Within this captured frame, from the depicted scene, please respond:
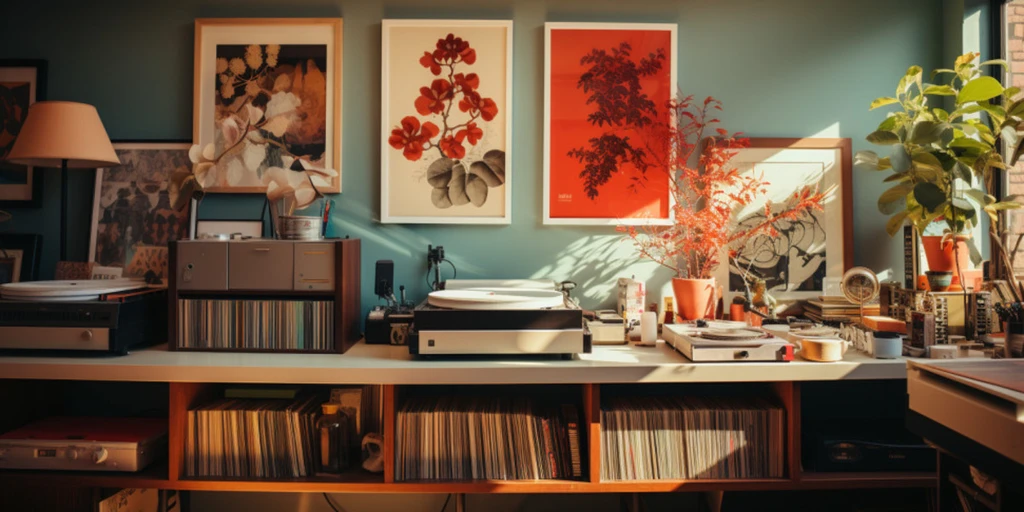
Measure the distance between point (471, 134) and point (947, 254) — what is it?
5.85ft

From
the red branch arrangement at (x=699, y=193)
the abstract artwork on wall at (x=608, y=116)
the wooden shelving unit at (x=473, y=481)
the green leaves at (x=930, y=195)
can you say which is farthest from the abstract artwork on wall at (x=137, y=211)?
the green leaves at (x=930, y=195)

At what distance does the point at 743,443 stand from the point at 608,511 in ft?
2.42

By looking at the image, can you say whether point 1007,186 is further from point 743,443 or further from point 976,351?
point 743,443

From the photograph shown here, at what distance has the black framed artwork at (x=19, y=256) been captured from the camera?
2406 mm

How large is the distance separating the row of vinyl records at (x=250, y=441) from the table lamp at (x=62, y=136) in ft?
3.49

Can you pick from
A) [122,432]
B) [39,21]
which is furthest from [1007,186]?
[39,21]

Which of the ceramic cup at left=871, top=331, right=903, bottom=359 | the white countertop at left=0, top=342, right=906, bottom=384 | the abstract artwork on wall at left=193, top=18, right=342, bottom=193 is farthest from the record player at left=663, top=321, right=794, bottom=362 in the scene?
the abstract artwork on wall at left=193, top=18, right=342, bottom=193

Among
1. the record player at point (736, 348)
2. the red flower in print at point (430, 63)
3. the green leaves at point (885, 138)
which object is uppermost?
the red flower in print at point (430, 63)

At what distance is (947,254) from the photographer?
2094mm

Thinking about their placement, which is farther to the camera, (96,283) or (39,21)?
(39,21)

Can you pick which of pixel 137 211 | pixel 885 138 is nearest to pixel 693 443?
pixel 885 138

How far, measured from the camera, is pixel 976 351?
1879 mm

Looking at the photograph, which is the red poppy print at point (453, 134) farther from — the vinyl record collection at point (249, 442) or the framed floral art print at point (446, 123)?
the vinyl record collection at point (249, 442)

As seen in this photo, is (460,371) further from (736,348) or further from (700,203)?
(700,203)
